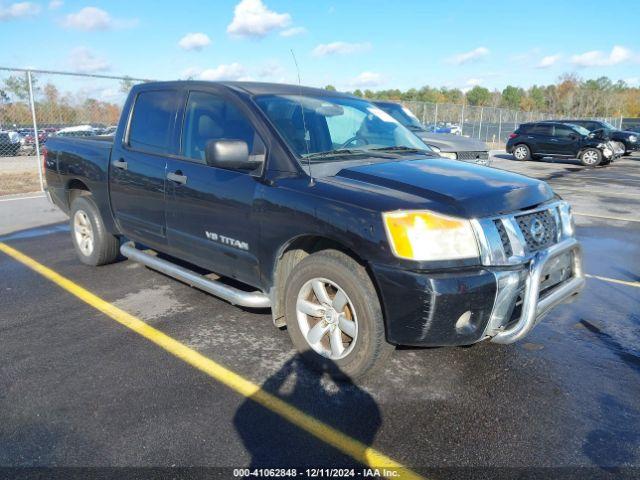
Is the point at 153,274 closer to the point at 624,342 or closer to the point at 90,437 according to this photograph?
the point at 90,437

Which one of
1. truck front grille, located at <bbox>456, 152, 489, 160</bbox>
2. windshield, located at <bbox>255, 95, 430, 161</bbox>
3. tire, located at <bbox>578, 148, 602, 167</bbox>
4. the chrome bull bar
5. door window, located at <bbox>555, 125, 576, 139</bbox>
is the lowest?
tire, located at <bbox>578, 148, 602, 167</bbox>

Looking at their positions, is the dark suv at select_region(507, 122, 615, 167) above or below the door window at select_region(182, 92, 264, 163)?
below

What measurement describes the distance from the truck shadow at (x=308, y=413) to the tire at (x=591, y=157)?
19454mm

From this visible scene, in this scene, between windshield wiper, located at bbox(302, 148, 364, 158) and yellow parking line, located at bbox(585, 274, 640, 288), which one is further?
yellow parking line, located at bbox(585, 274, 640, 288)

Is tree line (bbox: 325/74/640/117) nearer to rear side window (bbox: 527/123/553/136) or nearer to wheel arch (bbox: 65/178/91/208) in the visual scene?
rear side window (bbox: 527/123/553/136)

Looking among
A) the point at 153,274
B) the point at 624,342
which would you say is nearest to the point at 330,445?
the point at 624,342

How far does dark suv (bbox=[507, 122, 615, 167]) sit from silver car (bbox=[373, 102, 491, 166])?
10660 millimetres

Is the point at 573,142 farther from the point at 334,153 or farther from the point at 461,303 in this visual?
the point at 461,303

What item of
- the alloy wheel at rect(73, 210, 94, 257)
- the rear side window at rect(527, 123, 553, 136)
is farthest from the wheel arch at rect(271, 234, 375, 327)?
the rear side window at rect(527, 123, 553, 136)

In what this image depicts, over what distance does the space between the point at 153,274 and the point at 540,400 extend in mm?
3895

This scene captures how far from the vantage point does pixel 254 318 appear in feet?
13.9

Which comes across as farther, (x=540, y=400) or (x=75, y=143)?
(x=75, y=143)

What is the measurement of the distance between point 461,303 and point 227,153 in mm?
1722

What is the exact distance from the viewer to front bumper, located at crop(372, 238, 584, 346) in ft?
9.00
